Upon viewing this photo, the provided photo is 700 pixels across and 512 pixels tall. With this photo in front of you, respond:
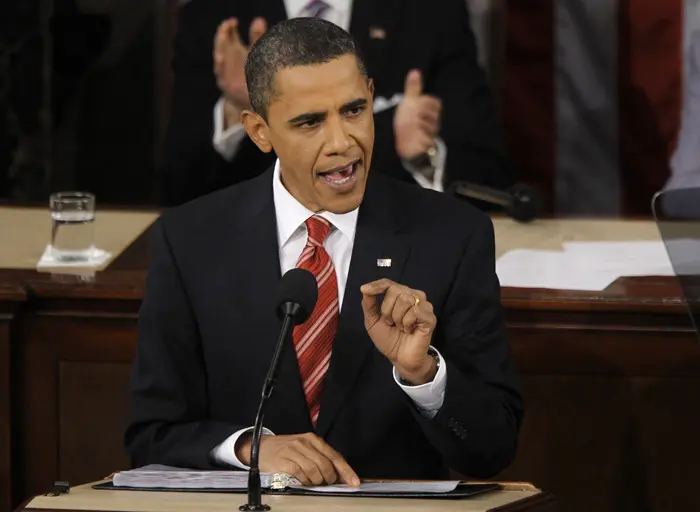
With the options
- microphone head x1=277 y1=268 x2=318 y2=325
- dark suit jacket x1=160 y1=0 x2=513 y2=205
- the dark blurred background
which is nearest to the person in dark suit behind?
microphone head x1=277 y1=268 x2=318 y2=325

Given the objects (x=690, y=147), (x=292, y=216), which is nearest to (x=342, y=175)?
(x=292, y=216)

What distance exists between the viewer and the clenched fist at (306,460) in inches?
72.6

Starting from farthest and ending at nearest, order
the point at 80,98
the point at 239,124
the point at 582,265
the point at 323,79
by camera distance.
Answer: the point at 80,98
the point at 239,124
the point at 582,265
the point at 323,79

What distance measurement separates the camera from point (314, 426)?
2.08 metres

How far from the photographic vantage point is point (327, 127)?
1.94m

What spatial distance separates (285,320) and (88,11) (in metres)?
2.87

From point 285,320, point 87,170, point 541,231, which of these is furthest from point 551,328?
point 87,170

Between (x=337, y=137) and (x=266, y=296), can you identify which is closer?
(x=337, y=137)

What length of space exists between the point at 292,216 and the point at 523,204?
1053 millimetres

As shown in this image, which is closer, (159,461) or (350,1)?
(159,461)

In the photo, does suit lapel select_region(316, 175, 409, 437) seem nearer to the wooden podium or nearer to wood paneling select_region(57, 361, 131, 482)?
the wooden podium

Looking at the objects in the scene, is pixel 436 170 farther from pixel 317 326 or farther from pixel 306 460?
pixel 306 460

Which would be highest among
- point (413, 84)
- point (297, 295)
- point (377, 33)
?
point (377, 33)

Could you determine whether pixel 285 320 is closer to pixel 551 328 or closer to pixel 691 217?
pixel 691 217
